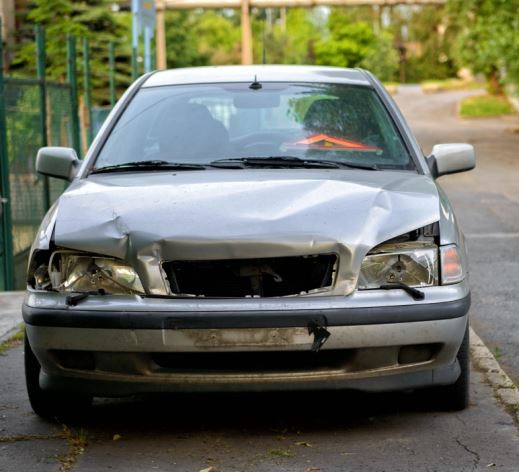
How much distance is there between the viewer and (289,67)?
6.80m

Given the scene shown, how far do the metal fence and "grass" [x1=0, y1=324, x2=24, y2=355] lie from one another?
7.74 feet

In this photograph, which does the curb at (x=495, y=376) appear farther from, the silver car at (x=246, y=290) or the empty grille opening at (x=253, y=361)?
the empty grille opening at (x=253, y=361)

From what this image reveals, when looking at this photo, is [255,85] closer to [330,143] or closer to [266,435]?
[330,143]

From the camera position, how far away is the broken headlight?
4840mm

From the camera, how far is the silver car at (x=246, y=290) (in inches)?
185

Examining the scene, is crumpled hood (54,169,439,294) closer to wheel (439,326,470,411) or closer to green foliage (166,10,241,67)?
wheel (439,326,470,411)

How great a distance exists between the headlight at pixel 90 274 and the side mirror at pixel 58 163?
1.19m

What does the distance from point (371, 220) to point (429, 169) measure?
110 cm

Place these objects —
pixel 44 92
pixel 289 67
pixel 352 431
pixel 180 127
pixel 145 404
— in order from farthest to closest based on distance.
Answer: pixel 44 92 < pixel 289 67 < pixel 180 127 < pixel 145 404 < pixel 352 431

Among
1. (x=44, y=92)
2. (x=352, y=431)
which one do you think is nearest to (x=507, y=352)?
(x=352, y=431)

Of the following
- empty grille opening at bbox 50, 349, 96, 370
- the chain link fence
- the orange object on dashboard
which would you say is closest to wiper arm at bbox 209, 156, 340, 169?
the orange object on dashboard

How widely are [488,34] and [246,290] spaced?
3237 centimetres

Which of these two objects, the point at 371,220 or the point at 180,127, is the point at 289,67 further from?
the point at 371,220

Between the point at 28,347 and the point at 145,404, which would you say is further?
the point at 145,404
